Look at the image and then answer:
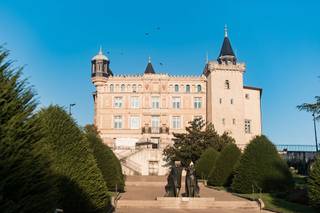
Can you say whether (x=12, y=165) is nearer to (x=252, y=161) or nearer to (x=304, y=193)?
(x=304, y=193)

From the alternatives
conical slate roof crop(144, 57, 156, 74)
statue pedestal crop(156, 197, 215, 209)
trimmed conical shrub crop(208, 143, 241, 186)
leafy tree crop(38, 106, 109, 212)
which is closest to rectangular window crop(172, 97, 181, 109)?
conical slate roof crop(144, 57, 156, 74)

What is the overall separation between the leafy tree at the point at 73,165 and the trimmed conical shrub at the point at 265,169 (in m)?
13.9

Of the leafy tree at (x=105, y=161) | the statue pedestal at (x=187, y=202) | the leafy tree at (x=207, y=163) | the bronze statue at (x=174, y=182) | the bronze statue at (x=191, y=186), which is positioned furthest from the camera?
the leafy tree at (x=207, y=163)

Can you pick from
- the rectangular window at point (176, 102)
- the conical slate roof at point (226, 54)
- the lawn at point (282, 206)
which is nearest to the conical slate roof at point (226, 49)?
the conical slate roof at point (226, 54)

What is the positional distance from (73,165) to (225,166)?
900 inches

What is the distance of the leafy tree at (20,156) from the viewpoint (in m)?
6.76

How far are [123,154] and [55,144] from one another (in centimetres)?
5145

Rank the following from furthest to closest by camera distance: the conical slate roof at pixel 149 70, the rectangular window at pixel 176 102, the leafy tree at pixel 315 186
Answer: the conical slate roof at pixel 149 70
the rectangular window at pixel 176 102
the leafy tree at pixel 315 186

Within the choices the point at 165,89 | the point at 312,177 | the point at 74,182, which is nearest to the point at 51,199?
the point at 74,182

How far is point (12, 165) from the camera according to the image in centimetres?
687

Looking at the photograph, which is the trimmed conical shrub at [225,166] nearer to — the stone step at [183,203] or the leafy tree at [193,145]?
the stone step at [183,203]

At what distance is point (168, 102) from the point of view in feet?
266

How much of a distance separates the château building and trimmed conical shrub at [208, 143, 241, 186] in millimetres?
42363

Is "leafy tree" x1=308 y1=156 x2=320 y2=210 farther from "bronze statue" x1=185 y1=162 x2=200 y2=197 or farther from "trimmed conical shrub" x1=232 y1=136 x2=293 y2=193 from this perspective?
"trimmed conical shrub" x1=232 y1=136 x2=293 y2=193
